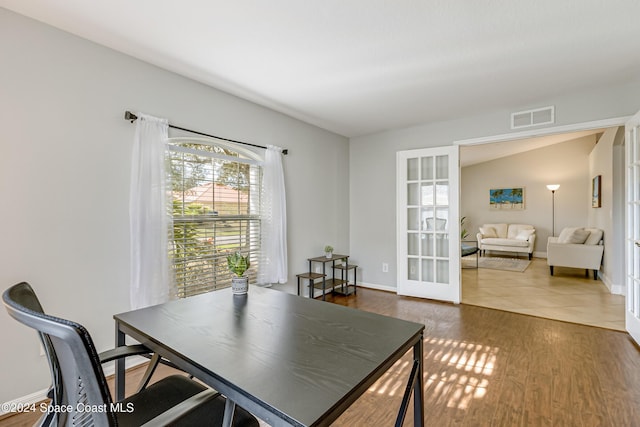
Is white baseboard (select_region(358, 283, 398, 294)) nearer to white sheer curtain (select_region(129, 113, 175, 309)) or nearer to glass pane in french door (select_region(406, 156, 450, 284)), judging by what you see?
glass pane in french door (select_region(406, 156, 450, 284))

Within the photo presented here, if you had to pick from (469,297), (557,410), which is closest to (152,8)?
(557,410)

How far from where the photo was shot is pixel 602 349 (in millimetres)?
2650

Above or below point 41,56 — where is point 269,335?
below

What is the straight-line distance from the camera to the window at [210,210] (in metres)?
2.77

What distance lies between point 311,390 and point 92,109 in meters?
2.49

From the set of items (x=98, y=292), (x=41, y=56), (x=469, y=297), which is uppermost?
(x=41, y=56)

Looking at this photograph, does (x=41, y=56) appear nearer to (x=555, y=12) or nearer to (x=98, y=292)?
(x=98, y=292)

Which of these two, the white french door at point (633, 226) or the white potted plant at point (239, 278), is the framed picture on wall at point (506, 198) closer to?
the white french door at point (633, 226)

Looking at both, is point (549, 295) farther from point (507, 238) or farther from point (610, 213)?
point (507, 238)

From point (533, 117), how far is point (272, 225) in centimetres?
332

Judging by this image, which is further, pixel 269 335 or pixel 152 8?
pixel 152 8

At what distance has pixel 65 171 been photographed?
210 cm

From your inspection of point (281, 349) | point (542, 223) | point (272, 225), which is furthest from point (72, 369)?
point (542, 223)

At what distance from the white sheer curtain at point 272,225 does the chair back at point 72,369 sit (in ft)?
8.61
